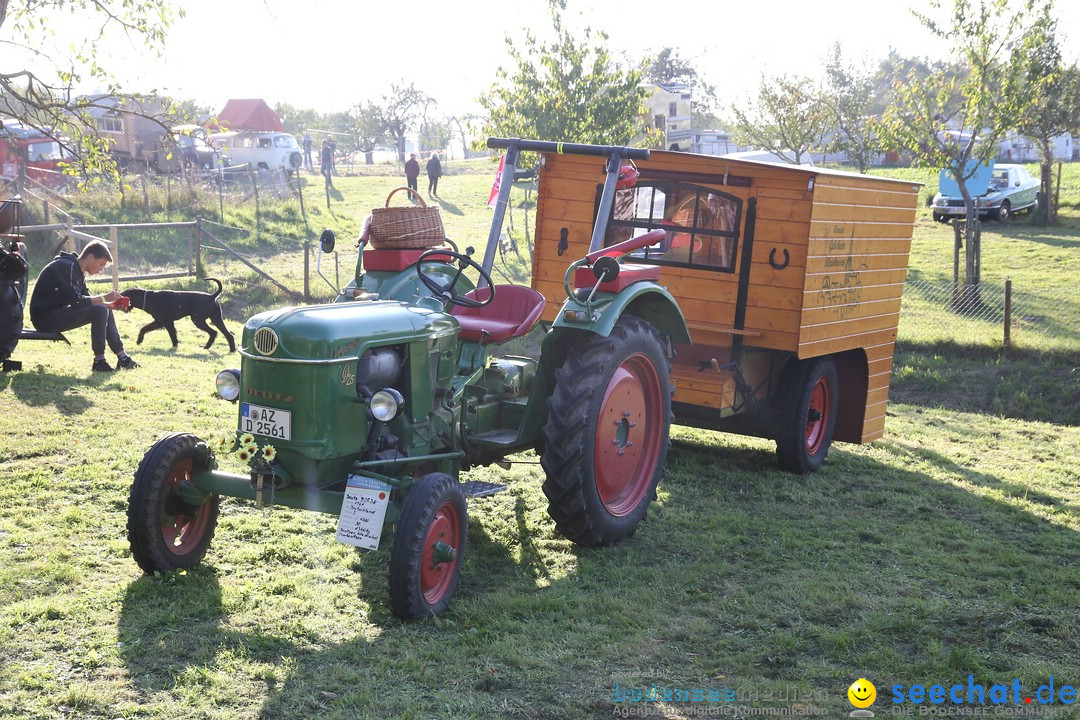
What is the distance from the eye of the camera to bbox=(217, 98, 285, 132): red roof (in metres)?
45.6

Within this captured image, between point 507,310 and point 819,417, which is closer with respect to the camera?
point 507,310

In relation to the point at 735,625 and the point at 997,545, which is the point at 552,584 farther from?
the point at 997,545

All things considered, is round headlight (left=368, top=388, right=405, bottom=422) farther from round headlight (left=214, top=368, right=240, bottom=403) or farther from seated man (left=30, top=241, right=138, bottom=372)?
seated man (left=30, top=241, right=138, bottom=372)

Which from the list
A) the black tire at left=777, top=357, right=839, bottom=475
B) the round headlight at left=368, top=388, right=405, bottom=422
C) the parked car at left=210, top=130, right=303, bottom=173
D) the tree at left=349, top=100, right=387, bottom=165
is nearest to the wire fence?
the black tire at left=777, top=357, right=839, bottom=475

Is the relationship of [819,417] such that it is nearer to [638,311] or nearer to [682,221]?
[682,221]

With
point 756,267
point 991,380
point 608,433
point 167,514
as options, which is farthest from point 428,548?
point 991,380

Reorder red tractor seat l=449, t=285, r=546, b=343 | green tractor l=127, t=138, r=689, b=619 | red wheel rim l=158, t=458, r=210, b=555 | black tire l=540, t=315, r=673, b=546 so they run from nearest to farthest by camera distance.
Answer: green tractor l=127, t=138, r=689, b=619 → red wheel rim l=158, t=458, r=210, b=555 → black tire l=540, t=315, r=673, b=546 → red tractor seat l=449, t=285, r=546, b=343

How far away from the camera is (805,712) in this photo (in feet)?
12.1

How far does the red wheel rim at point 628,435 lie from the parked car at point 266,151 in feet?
104

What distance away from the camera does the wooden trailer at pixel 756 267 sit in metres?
6.93

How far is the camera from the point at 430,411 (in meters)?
4.91

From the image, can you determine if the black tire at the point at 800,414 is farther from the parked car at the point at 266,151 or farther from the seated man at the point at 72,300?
the parked car at the point at 266,151

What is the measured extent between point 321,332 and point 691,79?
63606 millimetres

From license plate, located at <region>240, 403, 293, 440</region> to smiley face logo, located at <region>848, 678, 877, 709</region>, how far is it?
2424mm
